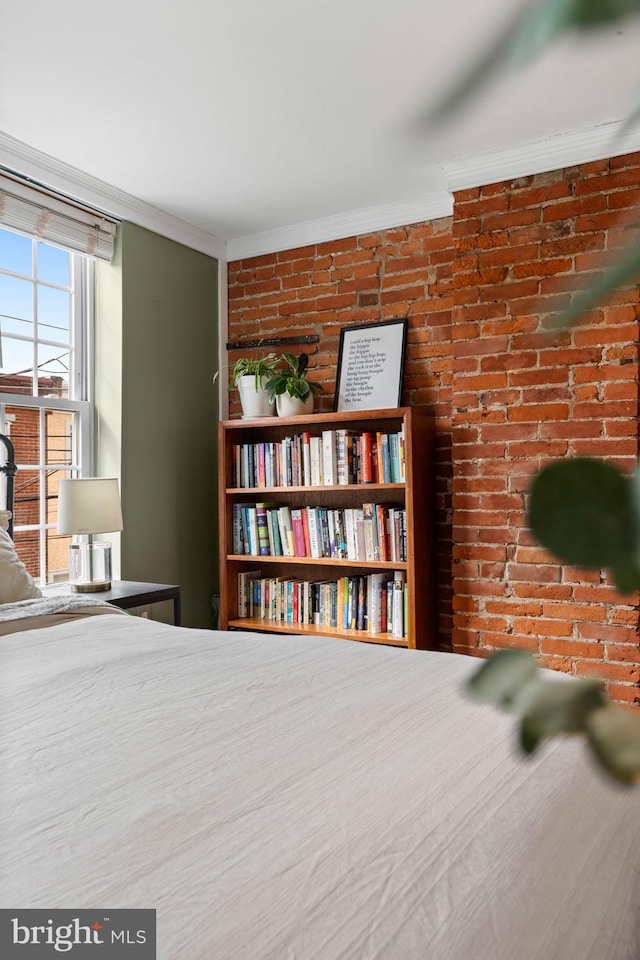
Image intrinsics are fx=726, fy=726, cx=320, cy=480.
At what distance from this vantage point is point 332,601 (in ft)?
12.3

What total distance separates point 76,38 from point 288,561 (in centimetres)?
244

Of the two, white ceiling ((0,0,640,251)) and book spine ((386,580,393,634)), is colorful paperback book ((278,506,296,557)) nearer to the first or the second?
book spine ((386,580,393,634))

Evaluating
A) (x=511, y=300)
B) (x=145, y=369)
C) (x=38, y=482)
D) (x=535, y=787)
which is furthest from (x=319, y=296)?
(x=535, y=787)

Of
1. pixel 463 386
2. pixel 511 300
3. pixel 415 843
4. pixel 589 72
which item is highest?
pixel 589 72

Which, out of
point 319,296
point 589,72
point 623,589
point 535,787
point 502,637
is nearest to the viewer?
point 623,589

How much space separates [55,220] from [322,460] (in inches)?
68.0

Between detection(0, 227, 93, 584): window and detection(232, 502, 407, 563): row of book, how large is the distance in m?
0.91

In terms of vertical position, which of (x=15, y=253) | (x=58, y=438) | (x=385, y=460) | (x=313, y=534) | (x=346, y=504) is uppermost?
(x=15, y=253)

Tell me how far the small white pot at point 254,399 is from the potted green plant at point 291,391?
Result: 3cm

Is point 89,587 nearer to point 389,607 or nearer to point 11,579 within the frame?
point 11,579

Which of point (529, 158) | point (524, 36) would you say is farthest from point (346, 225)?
point (524, 36)

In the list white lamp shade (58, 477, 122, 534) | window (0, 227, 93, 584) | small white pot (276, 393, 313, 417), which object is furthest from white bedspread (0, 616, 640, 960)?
small white pot (276, 393, 313, 417)

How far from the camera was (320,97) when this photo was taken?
2791 mm

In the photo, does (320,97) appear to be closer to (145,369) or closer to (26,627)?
(145,369)
